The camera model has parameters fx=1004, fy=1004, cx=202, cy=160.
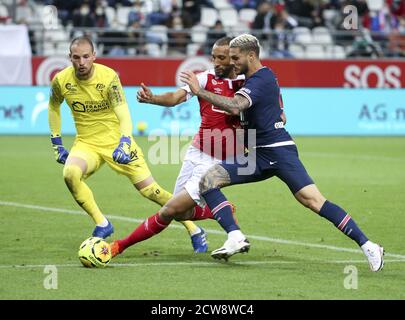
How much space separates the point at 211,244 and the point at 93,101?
1934 mm

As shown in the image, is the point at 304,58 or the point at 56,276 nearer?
the point at 56,276

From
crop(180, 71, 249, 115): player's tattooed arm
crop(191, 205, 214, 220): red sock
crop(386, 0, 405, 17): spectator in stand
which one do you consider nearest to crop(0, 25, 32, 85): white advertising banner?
crop(386, 0, 405, 17): spectator in stand

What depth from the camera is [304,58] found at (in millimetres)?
25797

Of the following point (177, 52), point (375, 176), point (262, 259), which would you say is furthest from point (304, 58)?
point (262, 259)

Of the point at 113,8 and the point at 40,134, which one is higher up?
the point at 113,8

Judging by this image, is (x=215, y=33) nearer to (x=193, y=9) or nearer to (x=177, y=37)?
(x=177, y=37)

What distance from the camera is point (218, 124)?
988cm

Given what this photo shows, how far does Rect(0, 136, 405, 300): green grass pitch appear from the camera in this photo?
7.88 m

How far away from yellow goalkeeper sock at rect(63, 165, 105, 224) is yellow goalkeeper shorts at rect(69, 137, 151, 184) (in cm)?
19
